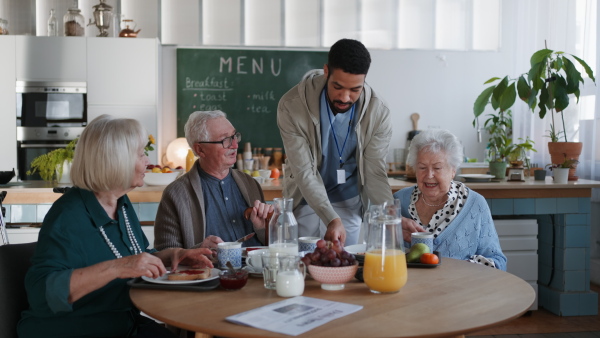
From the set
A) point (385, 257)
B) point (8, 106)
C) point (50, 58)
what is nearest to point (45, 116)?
point (8, 106)

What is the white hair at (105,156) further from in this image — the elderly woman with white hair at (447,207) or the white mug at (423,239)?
the elderly woman with white hair at (447,207)

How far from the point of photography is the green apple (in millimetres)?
1981

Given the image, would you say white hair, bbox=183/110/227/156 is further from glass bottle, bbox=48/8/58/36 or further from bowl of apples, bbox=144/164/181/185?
glass bottle, bbox=48/8/58/36

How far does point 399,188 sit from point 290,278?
6.97 ft

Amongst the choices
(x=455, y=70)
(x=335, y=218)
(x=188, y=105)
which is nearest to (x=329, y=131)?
(x=335, y=218)

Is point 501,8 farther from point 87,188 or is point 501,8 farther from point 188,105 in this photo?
point 87,188

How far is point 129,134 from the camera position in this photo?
5.69 ft

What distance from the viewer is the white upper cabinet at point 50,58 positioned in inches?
219

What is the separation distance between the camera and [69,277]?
1540 mm

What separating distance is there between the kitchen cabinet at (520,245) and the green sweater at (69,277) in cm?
264

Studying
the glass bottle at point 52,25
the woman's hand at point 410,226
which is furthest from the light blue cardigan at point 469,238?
the glass bottle at point 52,25

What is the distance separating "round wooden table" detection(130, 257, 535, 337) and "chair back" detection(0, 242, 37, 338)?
357 millimetres

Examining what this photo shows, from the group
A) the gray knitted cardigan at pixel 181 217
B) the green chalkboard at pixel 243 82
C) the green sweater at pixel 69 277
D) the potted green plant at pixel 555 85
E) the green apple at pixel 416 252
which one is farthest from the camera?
the green chalkboard at pixel 243 82

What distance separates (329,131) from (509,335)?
1696mm
